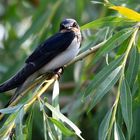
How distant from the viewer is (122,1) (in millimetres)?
2674

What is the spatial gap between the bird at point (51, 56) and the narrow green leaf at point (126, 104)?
1.29 feet

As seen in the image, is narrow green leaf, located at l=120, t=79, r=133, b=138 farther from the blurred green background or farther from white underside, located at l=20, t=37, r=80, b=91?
white underside, located at l=20, t=37, r=80, b=91

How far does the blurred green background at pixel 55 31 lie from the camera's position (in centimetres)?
317

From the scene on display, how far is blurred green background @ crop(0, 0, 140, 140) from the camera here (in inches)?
125

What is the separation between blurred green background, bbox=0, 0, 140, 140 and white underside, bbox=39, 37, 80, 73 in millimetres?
92

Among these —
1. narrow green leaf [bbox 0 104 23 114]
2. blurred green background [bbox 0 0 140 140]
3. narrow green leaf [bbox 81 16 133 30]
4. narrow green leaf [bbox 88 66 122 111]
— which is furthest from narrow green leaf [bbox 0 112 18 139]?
narrow green leaf [bbox 81 16 133 30]

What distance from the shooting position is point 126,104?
2.06 meters

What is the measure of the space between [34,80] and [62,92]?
215 centimetres

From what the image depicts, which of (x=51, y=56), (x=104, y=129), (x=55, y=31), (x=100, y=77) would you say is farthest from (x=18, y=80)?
(x=55, y=31)

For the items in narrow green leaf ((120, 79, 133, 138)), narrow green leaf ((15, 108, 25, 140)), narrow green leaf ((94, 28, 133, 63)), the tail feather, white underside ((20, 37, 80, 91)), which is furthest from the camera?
white underside ((20, 37, 80, 91))

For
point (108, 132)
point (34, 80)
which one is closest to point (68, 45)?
point (34, 80)

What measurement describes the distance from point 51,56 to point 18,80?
19 cm

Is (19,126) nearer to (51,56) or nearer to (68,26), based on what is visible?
(51,56)

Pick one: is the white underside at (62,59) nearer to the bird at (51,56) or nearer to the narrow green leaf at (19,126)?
the bird at (51,56)
